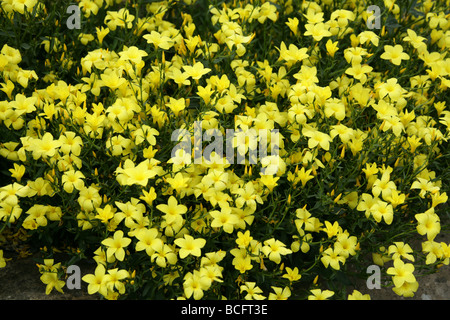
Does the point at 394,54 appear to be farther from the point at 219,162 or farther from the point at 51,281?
the point at 51,281

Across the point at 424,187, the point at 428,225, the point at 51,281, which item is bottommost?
the point at 51,281

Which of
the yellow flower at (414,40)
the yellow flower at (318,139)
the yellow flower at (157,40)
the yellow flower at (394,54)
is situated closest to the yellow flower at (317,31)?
the yellow flower at (394,54)

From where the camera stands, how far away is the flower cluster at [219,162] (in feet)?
9.82

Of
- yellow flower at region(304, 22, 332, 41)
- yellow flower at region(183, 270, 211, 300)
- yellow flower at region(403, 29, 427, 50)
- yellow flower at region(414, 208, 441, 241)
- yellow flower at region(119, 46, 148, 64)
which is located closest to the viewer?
yellow flower at region(183, 270, 211, 300)

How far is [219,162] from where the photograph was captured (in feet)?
10.2

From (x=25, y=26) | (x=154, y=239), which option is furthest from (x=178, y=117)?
(x=25, y=26)

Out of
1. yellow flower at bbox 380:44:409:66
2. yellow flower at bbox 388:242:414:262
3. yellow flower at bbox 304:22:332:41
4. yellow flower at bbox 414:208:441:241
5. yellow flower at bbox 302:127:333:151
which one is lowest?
yellow flower at bbox 388:242:414:262

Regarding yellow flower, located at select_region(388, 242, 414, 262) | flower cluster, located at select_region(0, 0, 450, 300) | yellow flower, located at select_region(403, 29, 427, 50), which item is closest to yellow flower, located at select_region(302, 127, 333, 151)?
flower cluster, located at select_region(0, 0, 450, 300)

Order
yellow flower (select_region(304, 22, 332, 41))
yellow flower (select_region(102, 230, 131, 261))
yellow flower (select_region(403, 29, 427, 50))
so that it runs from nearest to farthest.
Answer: yellow flower (select_region(102, 230, 131, 261)) < yellow flower (select_region(304, 22, 332, 41)) < yellow flower (select_region(403, 29, 427, 50))

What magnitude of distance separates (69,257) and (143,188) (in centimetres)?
80

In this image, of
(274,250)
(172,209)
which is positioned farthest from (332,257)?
(172,209)

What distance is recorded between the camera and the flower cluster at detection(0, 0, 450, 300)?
9.82 feet

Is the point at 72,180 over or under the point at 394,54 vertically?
under

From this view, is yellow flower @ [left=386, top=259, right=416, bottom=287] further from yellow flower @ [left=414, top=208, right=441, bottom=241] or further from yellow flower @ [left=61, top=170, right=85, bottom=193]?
yellow flower @ [left=61, top=170, right=85, bottom=193]
